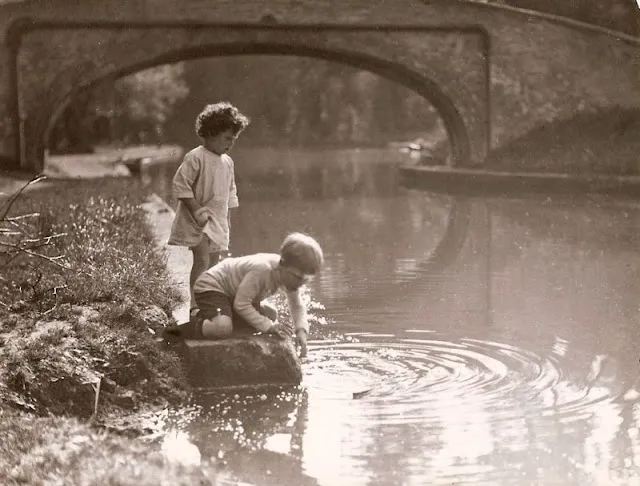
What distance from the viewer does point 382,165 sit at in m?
34.4

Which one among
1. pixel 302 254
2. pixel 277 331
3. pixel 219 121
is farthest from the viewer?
pixel 219 121

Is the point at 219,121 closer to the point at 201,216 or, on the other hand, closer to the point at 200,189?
the point at 200,189

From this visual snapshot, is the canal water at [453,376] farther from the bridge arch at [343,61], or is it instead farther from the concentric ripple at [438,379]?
the bridge arch at [343,61]

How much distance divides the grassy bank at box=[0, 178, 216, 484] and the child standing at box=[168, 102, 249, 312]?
524 millimetres

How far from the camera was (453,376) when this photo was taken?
22.5ft

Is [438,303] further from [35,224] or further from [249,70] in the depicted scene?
[249,70]

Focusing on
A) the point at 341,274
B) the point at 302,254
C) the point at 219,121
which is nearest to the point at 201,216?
the point at 219,121

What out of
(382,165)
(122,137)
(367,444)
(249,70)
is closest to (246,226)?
(367,444)

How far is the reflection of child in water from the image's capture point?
21.0ft

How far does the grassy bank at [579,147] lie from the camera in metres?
23.4

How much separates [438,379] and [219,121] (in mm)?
2011

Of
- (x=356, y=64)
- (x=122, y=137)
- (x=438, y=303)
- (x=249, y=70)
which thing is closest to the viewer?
(x=438, y=303)

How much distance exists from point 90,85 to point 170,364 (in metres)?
18.3

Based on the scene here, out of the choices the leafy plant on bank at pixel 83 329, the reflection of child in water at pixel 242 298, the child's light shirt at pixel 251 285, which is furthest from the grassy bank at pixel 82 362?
the child's light shirt at pixel 251 285
